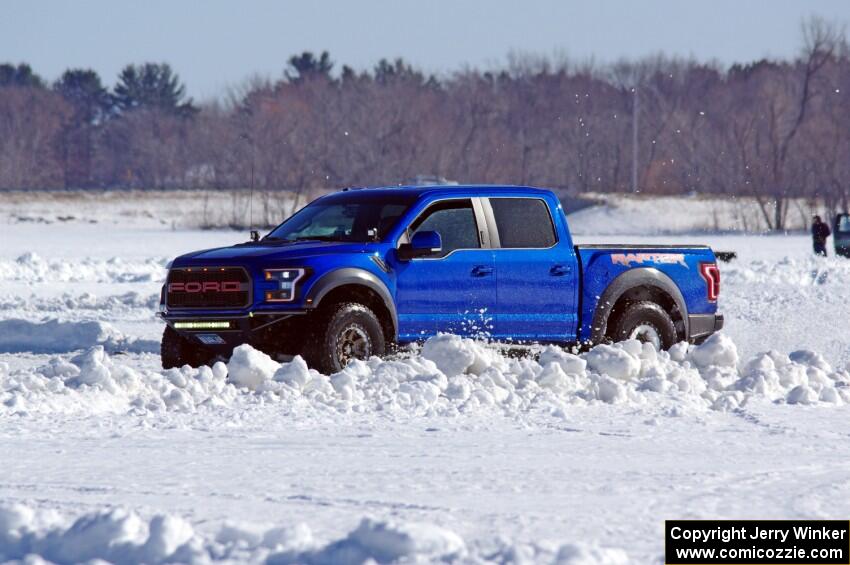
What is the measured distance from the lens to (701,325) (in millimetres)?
14406

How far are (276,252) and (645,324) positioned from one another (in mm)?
3499

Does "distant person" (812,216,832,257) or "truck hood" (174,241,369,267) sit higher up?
"truck hood" (174,241,369,267)

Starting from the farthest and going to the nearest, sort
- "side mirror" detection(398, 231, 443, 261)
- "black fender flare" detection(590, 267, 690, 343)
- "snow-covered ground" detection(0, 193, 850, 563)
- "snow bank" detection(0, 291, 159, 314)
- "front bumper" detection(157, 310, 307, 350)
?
"snow bank" detection(0, 291, 159, 314), "black fender flare" detection(590, 267, 690, 343), "side mirror" detection(398, 231, 443, 261), "front bumper" detection(157, 310, 307, 350), "snow-covered ground" detection(0, 193, 850, 563)

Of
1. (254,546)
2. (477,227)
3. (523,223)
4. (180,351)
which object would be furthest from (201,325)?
(254,546)

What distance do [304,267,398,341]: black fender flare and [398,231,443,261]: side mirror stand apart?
32cm

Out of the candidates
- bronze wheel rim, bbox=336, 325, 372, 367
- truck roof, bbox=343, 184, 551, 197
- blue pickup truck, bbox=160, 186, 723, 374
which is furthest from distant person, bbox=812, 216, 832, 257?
bronze wheel rim, bbox=336, 325, 372, 367

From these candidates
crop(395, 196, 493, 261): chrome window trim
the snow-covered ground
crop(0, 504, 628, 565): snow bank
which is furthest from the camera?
crop(395, 196, 493, 261): chrome window trim

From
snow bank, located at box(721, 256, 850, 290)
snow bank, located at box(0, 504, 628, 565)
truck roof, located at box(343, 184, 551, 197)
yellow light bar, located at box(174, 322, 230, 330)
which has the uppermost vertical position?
truck roof, located at box(343, 184, 551, 197)

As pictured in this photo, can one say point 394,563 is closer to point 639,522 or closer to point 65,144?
point 639,522

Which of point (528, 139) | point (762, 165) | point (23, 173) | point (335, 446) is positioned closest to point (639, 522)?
point (335, 446)

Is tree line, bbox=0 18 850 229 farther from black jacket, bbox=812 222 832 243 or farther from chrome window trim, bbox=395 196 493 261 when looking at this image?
chrome window trim, bbox=395 196 493 261

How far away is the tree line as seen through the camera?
96.4 meters

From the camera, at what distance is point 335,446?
9625 millimetres

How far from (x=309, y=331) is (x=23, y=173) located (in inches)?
4850
